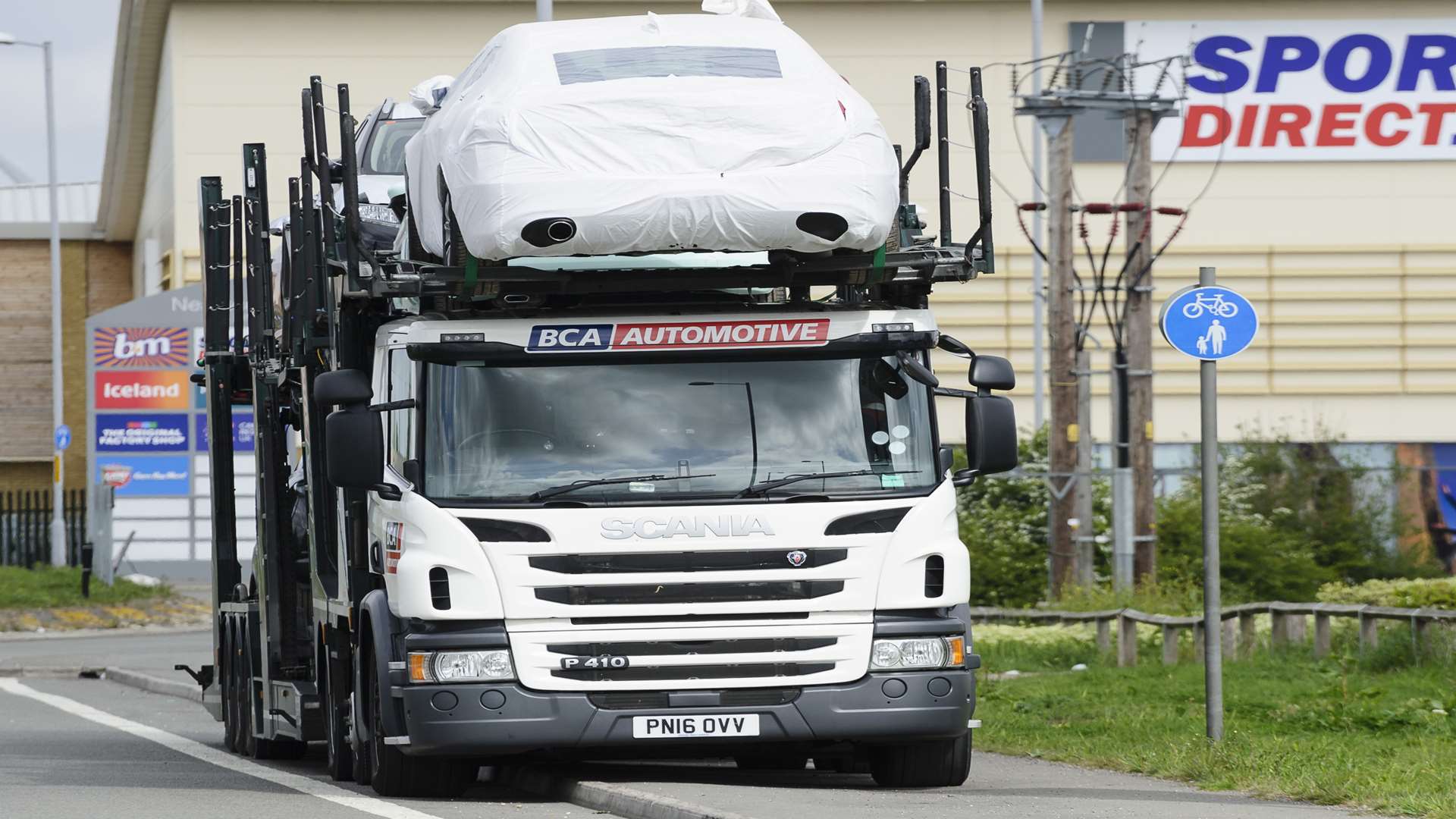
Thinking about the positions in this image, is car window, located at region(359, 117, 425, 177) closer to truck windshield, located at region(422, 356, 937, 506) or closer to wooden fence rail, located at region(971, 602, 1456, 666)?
truck windshield, located at region(422, 356, 937, 506)

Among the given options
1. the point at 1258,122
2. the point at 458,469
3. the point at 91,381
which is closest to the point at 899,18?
the point at 1258,122

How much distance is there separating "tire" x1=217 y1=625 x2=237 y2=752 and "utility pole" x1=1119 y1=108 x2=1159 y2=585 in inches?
441

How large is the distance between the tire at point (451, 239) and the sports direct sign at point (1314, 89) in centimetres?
3727

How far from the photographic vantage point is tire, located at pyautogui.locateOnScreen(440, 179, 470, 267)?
1038 cm

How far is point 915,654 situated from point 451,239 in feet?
8.87

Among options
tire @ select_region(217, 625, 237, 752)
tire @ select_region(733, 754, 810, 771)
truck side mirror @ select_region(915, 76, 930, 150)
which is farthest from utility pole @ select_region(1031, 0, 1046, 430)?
truck side mirror @ select_region(915, 76, 930, 150)

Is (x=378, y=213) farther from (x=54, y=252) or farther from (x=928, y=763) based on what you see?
(x=54, y=252)

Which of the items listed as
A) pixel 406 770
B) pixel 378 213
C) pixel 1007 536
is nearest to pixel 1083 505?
pixel 1007 536

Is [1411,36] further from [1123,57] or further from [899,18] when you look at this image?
[1123,57]

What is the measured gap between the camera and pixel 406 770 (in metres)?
11.1

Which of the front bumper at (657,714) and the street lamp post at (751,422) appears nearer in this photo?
the front bumper at (657,714)

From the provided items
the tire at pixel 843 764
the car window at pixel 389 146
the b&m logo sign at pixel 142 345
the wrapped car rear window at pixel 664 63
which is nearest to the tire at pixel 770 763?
the tire at pixel 843 764

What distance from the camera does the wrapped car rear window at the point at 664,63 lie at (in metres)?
10.6

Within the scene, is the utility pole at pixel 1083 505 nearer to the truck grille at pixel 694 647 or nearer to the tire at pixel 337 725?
the tire at pixel 337 725
